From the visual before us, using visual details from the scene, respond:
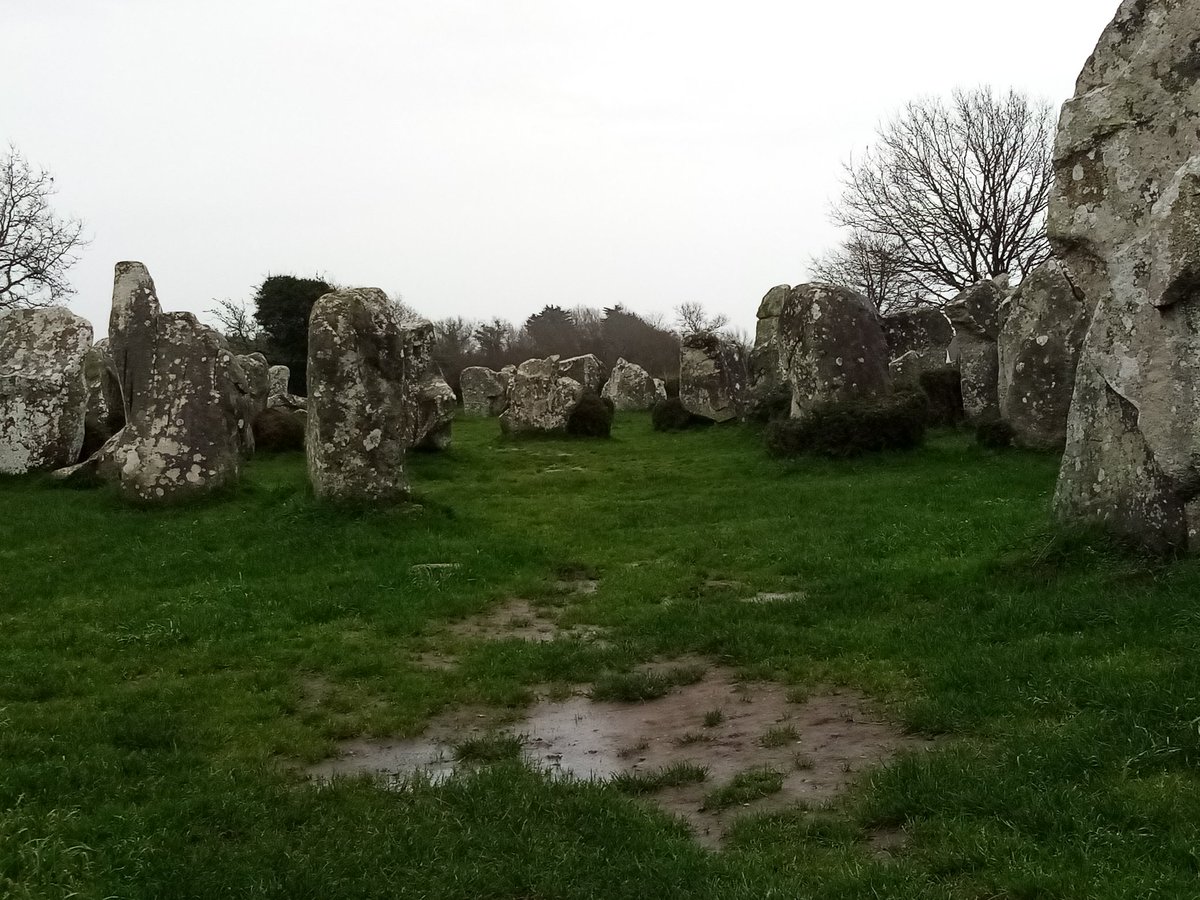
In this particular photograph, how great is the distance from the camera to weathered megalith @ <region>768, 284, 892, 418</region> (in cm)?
1786

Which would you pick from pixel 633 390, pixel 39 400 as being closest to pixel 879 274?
pixel 633 390

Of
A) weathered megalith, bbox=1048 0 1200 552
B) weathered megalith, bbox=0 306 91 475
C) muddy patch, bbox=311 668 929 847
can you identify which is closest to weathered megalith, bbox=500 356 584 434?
weathered megalith, bbox=0 306 91 475

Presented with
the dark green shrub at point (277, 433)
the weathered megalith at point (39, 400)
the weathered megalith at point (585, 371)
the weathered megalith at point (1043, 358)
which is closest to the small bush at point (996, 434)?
the weathered megalith at point (1043, 358)

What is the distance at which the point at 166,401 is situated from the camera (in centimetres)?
1425

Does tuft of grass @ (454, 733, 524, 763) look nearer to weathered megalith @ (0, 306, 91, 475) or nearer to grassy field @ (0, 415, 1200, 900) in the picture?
grassy field @ (0, 415, 1200, 900)

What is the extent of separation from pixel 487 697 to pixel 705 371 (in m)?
19.8

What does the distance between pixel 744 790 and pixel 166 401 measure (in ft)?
37.8

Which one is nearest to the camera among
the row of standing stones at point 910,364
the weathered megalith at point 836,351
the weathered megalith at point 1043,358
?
the row of standing stones at point 910,364

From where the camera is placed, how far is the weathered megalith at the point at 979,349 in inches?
740

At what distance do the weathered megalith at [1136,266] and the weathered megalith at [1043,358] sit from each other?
731cm

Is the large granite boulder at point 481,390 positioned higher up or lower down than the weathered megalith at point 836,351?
lower down

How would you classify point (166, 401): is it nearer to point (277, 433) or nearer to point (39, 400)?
point (39, 400)

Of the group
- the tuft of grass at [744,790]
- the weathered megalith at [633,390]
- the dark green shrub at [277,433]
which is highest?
the weathered megalith at [633,390]

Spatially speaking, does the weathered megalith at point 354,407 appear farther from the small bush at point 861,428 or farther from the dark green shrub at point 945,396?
the dark green shrub at point 945,396
